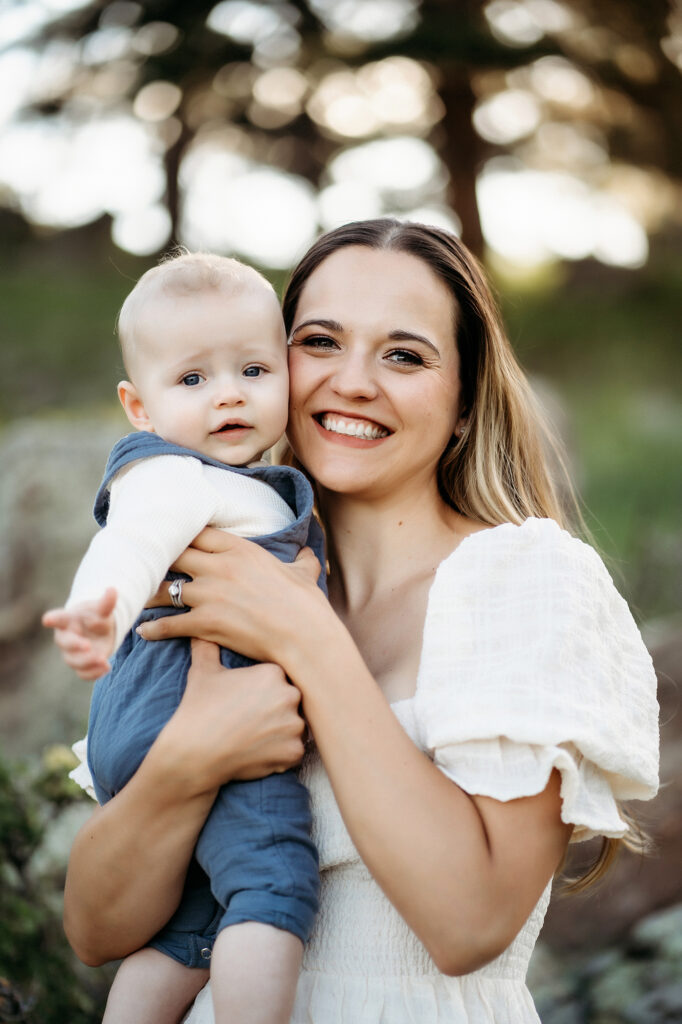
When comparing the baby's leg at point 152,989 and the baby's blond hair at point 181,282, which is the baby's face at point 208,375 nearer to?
the baby's blond hair at point 181,282

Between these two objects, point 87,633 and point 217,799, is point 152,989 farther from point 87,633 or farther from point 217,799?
point 87,633

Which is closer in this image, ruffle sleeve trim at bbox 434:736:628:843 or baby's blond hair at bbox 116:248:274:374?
ruffle sleeve trim at bbox 434:736:628:843

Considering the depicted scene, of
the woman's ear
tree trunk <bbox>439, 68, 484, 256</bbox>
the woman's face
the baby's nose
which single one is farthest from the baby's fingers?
tree trunk <bbox>439, 68, 484, 256</bbox>

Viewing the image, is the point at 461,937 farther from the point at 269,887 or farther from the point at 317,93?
the point at 317,93

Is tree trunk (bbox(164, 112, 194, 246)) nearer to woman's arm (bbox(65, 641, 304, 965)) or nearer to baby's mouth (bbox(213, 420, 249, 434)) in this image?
baby's mouth (bbox(213, 420, 249, 434))

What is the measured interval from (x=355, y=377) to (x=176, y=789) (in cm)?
90

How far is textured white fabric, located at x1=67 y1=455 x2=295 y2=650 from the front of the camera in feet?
5.50

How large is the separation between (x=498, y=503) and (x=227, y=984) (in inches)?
45.2

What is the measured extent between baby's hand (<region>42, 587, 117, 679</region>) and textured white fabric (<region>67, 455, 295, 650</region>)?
3 cm

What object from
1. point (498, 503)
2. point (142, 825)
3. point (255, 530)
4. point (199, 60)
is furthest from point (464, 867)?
point (199, 60)

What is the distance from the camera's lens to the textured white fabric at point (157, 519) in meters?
1.68

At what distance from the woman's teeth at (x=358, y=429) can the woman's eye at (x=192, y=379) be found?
11.9 inches

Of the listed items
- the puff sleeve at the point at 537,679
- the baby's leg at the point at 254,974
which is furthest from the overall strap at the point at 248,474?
the baby's leg at the point at 254,974

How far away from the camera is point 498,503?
2.35m
